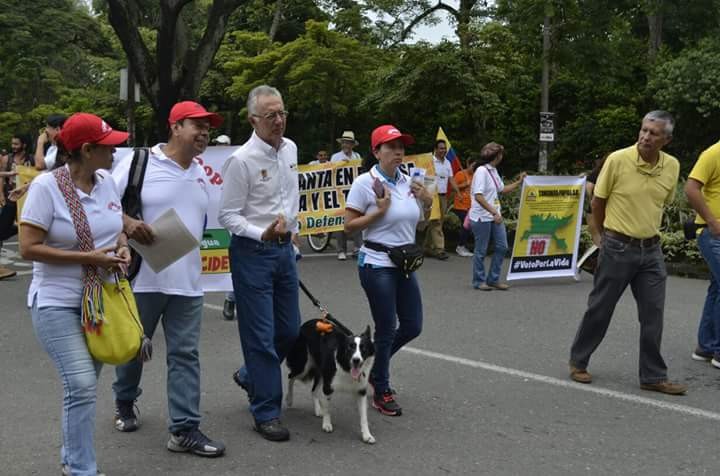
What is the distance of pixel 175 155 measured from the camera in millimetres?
4766

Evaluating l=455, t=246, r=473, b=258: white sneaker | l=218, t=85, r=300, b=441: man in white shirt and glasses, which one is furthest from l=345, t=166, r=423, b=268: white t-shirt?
l=455, t=246, r=473, b=258: white sneaker

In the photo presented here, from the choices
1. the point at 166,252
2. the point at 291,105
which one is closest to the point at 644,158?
the point at 166,252

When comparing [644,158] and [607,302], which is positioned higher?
[644,158]

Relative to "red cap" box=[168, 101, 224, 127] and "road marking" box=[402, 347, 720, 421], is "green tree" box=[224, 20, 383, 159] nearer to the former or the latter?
"road marking" box=[402, 347, 720, 421]

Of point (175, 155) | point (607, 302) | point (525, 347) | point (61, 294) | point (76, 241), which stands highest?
point (175, 155)

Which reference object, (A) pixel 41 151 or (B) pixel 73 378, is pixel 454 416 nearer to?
(B) pixel 73 378

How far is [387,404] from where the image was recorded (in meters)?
5.63

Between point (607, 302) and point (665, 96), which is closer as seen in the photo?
point (607, 302)

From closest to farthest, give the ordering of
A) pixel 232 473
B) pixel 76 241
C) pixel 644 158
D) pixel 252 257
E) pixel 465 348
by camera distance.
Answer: pixel 76 241, pixel 232 473, pixel 252 257, pixel 644 158, pixel 465 348

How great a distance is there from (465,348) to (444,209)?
7304mm

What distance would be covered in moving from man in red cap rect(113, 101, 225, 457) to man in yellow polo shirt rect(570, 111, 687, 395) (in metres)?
3.08

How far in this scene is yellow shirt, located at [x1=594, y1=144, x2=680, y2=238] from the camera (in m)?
6.19

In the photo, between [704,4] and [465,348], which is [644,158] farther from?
[704,4]

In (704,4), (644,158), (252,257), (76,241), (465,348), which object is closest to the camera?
(76,241)
